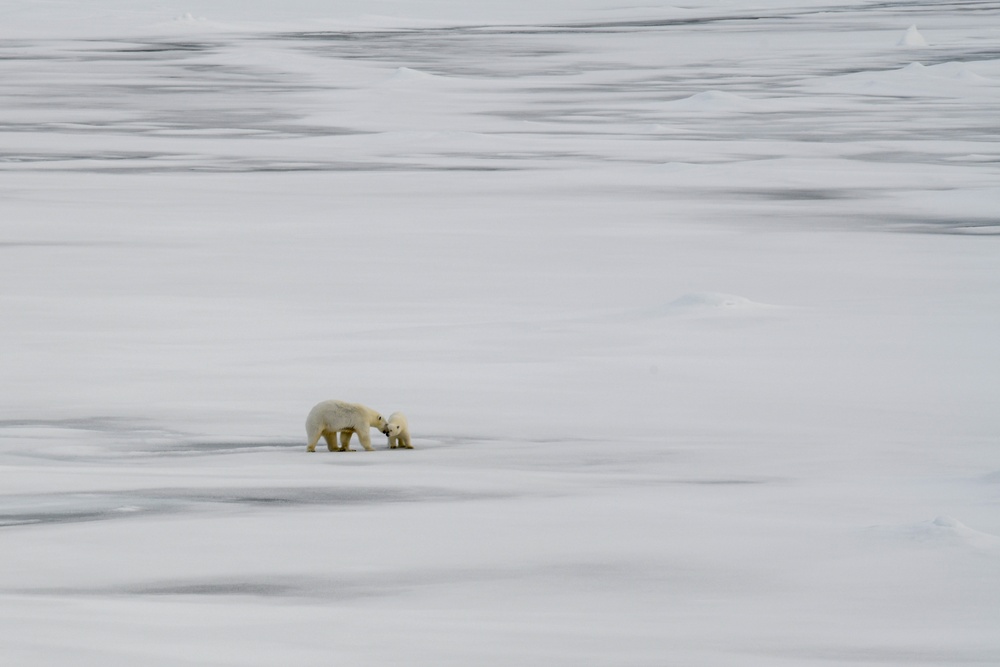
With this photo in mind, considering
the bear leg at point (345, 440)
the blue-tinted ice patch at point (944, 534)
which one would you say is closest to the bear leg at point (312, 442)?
the bear leg at point (345, 440)

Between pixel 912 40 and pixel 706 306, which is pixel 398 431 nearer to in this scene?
pixel 706 306

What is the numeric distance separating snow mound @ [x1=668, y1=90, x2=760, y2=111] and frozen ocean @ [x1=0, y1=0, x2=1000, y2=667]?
190cm

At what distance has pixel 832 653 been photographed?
10.8 feet

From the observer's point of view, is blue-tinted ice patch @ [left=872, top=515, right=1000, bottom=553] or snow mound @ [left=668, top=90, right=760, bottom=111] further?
snow mound @ [left=668, top=90, right=760, bottom=111]

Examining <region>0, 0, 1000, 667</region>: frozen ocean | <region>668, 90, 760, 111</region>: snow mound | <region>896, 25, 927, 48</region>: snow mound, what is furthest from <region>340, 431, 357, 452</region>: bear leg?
<region>896, 25, 927, 48</region>: snow mound

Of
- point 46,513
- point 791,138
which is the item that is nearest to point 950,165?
point 791,138

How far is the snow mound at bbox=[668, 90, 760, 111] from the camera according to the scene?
20.5m

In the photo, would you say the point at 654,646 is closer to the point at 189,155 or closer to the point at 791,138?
the point at 189,155

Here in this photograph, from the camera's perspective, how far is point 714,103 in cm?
2073

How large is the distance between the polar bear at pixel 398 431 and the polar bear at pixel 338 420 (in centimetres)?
3

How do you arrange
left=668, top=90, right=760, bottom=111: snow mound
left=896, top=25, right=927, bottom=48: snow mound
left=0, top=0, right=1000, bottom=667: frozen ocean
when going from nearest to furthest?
left=0, top=0, right=1000, bottom=667: frozen ocean, left=668, top=90, right=760, bottom=111: snow mound, left=896, top=25, right=927, bottom=48: snow mound

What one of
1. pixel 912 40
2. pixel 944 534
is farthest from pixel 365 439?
pixel 912 40

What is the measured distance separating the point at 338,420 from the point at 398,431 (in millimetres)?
187

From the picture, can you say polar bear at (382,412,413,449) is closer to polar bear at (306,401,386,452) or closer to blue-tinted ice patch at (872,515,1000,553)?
polar bear at (306,401,386,452)
